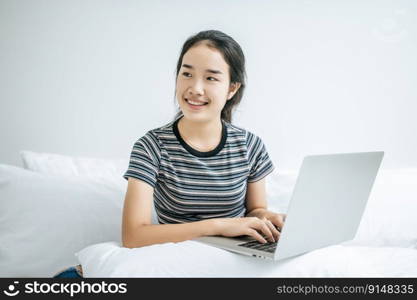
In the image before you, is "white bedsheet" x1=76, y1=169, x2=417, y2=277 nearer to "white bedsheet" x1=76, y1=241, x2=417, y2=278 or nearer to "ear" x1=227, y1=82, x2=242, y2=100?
"white bedsheet" x1=76, y1=241, x2=417, y2=278

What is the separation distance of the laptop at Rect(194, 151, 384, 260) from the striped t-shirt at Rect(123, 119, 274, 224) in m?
0.22

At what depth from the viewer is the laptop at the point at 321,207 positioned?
3.30 feet

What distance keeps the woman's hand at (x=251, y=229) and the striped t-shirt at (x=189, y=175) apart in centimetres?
21

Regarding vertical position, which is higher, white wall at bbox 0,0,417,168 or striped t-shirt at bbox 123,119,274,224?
white wall at bbox 0,0,417,168

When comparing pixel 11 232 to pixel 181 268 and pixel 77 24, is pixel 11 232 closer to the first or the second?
pixel 181 268

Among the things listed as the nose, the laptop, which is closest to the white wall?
the nose

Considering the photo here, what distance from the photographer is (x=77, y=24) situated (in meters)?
2.02

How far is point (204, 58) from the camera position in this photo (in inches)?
55.3

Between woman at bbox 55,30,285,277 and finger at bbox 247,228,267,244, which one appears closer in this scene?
finger at bbox 247,228,267,244

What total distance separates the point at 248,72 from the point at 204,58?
2.50ft

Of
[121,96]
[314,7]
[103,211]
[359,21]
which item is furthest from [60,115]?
[359,21]

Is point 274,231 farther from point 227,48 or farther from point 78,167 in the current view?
point 78,167

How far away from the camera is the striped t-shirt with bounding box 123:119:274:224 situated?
1.41 meters

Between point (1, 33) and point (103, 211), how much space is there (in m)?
0.85
